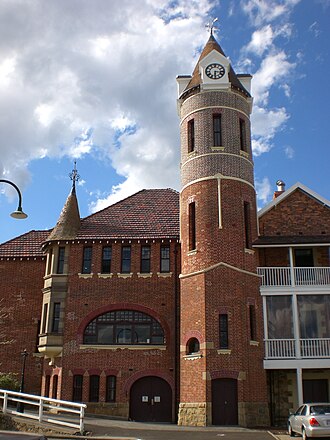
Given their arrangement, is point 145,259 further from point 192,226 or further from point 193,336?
point 193,336

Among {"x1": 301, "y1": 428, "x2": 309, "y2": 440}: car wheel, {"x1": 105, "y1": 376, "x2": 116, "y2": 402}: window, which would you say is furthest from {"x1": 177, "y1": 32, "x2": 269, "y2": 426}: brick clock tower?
{"x1": 301, "y1": 428, "x2": 309, "y2": 440}: car wheel

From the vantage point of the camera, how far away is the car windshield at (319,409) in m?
16.5

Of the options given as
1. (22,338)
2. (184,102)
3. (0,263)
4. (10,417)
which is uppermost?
(184,102)

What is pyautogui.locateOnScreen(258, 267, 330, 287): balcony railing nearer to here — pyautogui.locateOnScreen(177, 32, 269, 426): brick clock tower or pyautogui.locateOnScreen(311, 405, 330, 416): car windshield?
pyautogui.locateOnScreen(177, 32, 269, 426): brick clock tower

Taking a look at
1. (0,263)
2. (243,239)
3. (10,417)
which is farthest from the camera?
(0,263)

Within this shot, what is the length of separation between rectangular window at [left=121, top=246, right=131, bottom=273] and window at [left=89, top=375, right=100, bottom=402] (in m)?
5.55

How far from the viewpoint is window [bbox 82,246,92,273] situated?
27.0 meters

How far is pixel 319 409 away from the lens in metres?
16.7

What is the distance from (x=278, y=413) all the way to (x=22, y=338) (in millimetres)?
14161

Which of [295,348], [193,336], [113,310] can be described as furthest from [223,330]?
[113,310]

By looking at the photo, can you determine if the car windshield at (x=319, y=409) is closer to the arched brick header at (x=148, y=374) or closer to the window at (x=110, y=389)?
the arched brick header at (x=148, y=374)

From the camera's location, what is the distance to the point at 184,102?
28.5 meters

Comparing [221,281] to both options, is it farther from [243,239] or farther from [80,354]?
[80,354]

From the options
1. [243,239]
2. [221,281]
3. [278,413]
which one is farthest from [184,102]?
[278,413]
